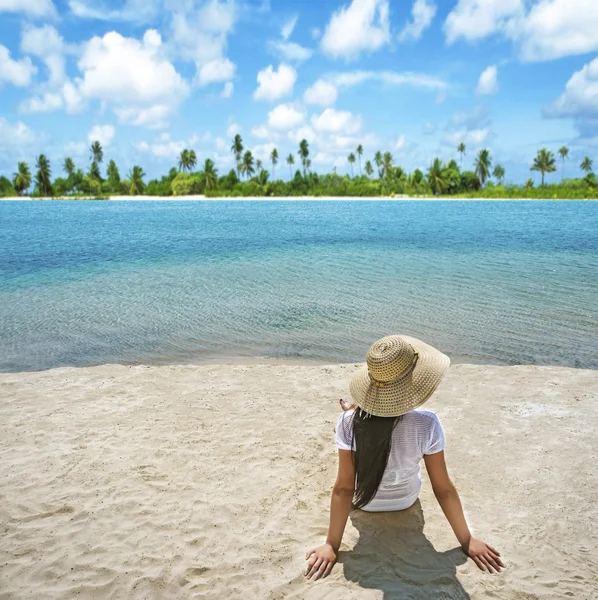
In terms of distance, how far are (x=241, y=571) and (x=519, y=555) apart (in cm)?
183

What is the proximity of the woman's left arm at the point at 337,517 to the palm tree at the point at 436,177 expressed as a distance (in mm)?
117504

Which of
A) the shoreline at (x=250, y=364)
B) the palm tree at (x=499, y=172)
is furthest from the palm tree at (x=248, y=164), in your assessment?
the shoreline at (x=250, y=364)

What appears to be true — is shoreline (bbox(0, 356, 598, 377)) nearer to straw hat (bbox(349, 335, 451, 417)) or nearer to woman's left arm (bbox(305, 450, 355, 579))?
woman's left arm (bbox(305, 450, 355, 579))

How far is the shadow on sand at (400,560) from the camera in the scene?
314 centimetres

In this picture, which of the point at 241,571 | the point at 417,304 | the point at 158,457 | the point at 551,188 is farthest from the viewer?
the point at 551,188

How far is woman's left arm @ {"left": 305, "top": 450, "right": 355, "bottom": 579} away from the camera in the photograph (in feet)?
Result: 10.5

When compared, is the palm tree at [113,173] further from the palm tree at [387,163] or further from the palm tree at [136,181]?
the palm tree at [387,163]

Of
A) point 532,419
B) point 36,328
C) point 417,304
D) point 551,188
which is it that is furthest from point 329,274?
point 551,188

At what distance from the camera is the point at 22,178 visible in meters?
119

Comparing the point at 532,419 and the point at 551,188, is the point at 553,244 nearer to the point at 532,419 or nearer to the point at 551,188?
the point at 532,419

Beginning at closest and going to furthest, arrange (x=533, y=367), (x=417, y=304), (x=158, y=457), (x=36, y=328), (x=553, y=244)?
1. (x=158, y=457)
2. (x=533, y=367)
3. (x=36, y=328)
4. (x=417, y=304)
5. (x=553, y=244)

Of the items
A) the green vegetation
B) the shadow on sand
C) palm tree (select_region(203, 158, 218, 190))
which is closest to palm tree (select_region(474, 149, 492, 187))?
the green vegetation

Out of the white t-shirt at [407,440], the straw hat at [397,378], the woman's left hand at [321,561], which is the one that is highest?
the straw hat at [397,378]

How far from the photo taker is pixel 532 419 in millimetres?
5531
